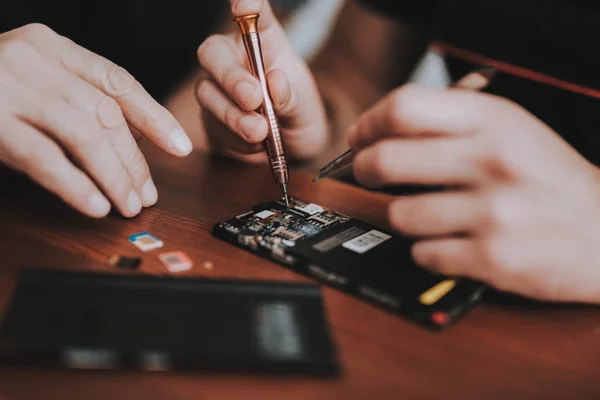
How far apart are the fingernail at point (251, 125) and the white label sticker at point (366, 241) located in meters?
0.21

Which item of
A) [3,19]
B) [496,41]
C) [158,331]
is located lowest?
[158,331]

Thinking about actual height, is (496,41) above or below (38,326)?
above

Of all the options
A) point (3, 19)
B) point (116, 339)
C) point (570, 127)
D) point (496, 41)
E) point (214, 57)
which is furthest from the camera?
point (3, 19)

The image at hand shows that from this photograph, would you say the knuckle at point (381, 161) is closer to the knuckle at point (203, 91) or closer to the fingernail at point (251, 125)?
the fingernail at point (251, 125)

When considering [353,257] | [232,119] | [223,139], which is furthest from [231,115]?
[353,257]

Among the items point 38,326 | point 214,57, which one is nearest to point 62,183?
point 38,326

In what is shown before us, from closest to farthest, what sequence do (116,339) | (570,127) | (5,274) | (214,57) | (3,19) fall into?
(116,339)
(5,274)
(214,57)
(570,127)
(3,19)

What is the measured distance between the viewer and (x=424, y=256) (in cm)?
49

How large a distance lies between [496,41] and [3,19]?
110 cm

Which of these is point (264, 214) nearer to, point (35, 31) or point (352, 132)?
point (352, 132)

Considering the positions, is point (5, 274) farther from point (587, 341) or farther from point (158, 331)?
point (587, 341)

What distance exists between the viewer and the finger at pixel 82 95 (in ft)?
1.87

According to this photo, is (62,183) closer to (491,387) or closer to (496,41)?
(491,387)

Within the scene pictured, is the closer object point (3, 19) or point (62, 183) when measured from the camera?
point (62, 183)
